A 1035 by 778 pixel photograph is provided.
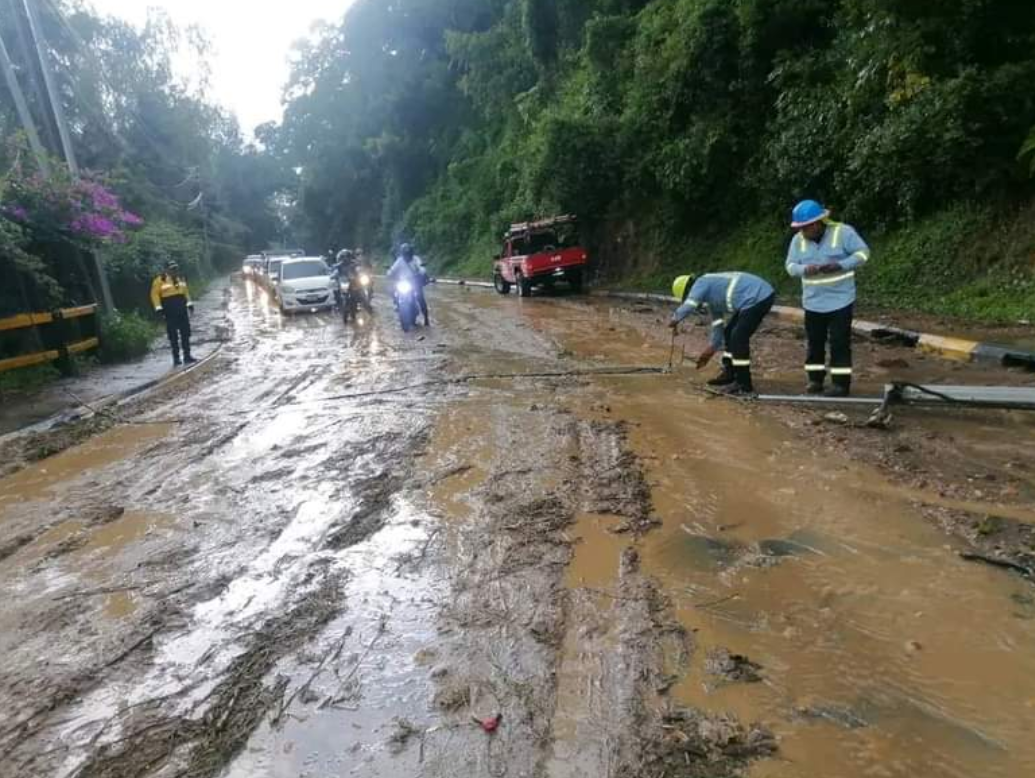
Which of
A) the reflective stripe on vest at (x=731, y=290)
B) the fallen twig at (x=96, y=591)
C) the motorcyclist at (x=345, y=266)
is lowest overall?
the fallen twig at (x=96, y=591)

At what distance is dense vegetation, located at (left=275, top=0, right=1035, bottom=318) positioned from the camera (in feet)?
36.7

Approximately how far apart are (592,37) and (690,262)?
9053mm

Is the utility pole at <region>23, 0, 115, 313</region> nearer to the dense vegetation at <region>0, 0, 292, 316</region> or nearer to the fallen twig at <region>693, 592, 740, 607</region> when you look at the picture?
the dense vegetation at <region>0, 0, 292, 316</region>

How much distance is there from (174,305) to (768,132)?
42.7ft

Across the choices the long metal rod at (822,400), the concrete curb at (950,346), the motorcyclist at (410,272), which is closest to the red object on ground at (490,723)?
the long metal rod at (822,400)

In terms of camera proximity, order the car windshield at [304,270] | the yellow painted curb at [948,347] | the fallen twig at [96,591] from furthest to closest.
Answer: the car windshield at [304,270]
the yellow painted curb at [948,347]
the fallen twig at [96,591]

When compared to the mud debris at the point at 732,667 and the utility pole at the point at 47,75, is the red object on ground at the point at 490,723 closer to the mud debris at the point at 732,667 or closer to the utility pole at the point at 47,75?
the mud debris at the point at 732,667

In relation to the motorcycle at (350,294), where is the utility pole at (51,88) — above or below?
above

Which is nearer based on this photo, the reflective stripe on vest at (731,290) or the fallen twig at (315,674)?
the fallen twig at (315,674)

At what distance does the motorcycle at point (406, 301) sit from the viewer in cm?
1545

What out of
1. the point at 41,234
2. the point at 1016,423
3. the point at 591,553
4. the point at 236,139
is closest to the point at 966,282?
the point at 1016,423

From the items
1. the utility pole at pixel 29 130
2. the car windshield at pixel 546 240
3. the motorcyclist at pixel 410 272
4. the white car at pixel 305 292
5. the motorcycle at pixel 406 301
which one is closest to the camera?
the utility pole at pixel 29 130

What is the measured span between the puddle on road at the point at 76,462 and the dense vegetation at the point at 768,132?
432 inches

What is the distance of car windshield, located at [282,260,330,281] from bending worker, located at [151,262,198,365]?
9600mm
